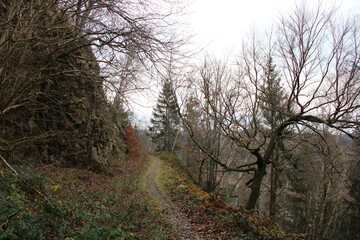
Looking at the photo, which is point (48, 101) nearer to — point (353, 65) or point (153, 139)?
point (353, 65)

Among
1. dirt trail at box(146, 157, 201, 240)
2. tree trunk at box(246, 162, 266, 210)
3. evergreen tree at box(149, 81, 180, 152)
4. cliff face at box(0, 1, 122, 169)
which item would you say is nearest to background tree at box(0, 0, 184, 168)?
cliff face at box(0, 1, 122, 169)

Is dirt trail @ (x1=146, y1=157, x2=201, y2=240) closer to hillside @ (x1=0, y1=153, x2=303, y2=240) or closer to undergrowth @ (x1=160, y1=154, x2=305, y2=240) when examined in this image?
hillside @ (x1=0, y1=153, x2=303, y2=240)

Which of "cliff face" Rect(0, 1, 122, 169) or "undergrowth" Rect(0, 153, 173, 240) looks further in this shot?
"cliff face" Rect(0, 1, 122, 169)

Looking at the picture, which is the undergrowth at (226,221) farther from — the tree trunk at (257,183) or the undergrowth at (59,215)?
the undergrowth at (59,215)

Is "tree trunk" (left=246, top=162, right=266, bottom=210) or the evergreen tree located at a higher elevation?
the evergreen tree

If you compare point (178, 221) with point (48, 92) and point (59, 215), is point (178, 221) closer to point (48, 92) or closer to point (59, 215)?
point (59, 215)

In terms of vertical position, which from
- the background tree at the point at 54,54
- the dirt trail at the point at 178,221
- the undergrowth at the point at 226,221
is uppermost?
the background tree at the point at 54,54

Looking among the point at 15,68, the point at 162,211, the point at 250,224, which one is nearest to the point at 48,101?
Answer: the point at 15,68

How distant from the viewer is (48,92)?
24.5 ft

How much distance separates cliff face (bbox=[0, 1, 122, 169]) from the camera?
381 centimetres

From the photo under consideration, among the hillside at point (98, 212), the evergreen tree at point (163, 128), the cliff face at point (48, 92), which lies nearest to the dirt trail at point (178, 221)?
the hillside at point (98, 212)

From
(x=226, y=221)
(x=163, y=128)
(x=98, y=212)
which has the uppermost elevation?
(x=163, y=128)

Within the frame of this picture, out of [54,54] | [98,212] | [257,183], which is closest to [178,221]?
[98,212]

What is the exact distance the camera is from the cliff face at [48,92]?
381 centimetres
